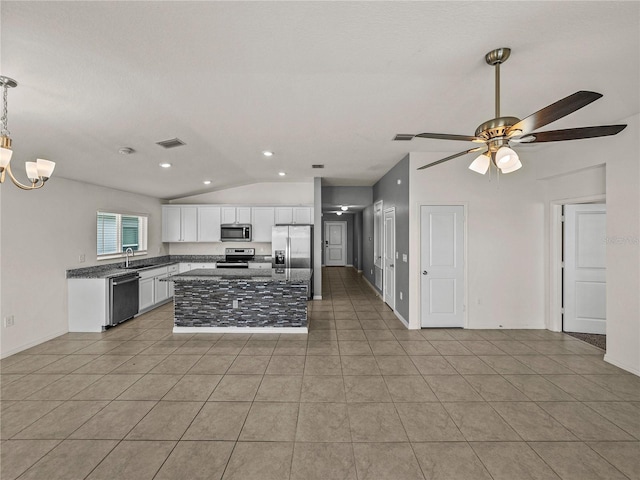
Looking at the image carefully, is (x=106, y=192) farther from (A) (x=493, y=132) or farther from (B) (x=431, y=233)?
(A) (x=493, y=132)

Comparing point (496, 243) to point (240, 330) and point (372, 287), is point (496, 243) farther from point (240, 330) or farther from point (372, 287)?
point (240, 330)

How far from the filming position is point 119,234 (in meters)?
5.88

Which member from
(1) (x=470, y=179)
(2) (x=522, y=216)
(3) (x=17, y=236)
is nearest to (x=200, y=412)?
(3) (x=17, y=236)

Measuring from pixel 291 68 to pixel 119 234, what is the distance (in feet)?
17.7

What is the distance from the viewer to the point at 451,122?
3.24 meters

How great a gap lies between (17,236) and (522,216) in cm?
727

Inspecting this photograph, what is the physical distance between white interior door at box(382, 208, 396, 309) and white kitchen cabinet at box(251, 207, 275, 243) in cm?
266

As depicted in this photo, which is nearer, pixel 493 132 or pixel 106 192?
pixel 493 132

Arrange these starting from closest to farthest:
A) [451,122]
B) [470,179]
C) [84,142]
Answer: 1. [451,122]
2. [84,142]
3. [470,179]

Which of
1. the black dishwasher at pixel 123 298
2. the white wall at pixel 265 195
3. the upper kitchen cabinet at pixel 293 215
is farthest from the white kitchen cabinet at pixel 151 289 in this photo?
the upper kitchen cabinet at pixel 293 215

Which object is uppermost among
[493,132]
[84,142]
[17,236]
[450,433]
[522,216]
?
[84,142]

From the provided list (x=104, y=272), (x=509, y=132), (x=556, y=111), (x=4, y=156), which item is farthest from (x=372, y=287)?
(x=4, y=156)

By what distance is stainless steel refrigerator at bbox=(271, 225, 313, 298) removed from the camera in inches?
261

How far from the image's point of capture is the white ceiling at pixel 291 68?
1.67 m
